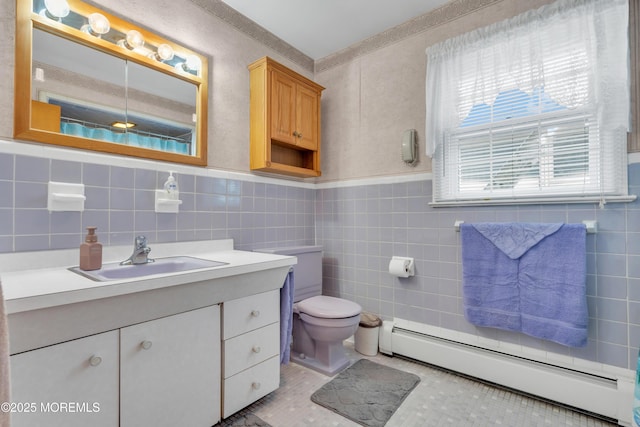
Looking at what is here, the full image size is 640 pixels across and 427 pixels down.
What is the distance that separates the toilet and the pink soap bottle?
3.53 ft

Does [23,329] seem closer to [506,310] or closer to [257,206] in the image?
[257,206]

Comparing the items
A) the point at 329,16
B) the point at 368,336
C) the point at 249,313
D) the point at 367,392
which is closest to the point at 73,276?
the point at 249,313

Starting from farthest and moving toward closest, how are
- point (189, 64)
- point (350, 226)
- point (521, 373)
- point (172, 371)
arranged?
1. point (350, 226)
2. point (189, 64)
3. point (521, 373)
4. point (172, 371)

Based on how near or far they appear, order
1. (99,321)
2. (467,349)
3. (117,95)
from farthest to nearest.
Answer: (467,349), (117,95), (99,321)

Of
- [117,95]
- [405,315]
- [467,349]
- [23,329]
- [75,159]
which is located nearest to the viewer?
[23,329]

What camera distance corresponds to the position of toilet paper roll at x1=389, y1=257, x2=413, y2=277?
2.25 metres

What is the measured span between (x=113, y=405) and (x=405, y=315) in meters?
1.87

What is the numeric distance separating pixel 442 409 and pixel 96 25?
2.71 meters

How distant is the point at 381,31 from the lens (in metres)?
2.44

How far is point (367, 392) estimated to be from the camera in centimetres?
182

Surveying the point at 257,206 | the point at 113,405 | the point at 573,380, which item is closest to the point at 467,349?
the point at 573,380

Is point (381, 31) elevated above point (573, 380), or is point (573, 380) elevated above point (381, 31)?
point (381, 31)

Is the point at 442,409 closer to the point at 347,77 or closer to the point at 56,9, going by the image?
the point at 347,77

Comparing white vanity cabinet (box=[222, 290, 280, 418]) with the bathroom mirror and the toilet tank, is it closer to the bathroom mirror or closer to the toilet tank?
the toilet tank
